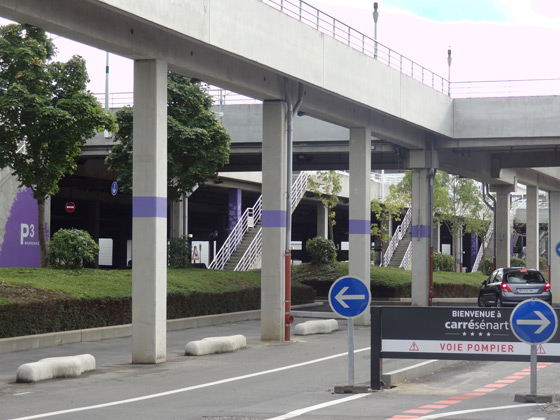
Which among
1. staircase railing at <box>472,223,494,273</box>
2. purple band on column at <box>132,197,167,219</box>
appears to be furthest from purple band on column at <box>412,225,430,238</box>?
staircase railing at <box>472,223,494,273</box>

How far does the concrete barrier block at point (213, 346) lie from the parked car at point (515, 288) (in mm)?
12672

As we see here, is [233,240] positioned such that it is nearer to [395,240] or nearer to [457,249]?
[395,240]

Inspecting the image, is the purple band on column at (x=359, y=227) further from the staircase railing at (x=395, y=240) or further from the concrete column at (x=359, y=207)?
the staircase railing at (x=395, y=240)

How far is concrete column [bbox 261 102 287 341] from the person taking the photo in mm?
23562

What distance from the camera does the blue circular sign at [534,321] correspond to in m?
12.8

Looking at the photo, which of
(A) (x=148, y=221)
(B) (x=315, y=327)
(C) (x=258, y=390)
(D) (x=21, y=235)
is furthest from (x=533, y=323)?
(D) (x=21, y=235)

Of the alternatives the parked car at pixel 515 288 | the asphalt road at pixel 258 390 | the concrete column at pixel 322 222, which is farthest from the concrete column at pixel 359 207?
the concrete column at pixel 322 222

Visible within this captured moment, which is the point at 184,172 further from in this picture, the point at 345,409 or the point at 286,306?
the point at 345,409

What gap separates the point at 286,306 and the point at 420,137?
469 inches

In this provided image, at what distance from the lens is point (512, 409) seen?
1224 cm

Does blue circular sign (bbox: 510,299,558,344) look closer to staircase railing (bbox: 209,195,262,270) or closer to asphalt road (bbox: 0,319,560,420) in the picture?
asphalt road (bbox: 0,319,560,420)

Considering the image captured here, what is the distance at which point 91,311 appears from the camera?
2322cm

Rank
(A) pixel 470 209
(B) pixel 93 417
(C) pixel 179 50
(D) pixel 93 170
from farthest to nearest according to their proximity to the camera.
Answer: (A) pixel 470 209
(D) pixel 93 170
(C) pixel 179 50
(B) pixel 93 417

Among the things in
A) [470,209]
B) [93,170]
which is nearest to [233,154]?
[93,170]
